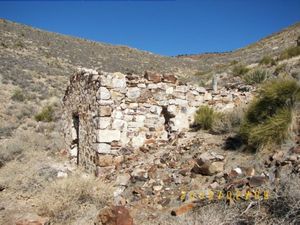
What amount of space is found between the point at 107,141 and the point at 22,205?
213 centimetres

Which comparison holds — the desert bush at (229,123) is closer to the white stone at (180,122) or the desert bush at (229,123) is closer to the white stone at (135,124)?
the white stone at (180,122)

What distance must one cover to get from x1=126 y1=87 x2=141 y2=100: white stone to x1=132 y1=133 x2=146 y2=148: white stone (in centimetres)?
88

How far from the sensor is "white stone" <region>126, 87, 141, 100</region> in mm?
7254

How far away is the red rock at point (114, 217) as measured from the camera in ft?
13.3

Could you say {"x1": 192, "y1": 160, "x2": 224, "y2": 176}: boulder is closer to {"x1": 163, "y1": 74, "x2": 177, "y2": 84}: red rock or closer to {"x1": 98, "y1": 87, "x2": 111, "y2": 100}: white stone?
{"x1": 98, "y1": 87, "x2": 111, "y2": 100}: white stone

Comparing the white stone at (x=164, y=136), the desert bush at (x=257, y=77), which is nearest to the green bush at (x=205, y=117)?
the white stone at (x=164, y=136)

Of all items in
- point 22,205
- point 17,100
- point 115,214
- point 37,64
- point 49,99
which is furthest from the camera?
point 37,64

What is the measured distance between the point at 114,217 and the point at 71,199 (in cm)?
119

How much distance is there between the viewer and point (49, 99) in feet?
58.6

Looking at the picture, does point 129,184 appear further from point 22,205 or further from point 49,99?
point 49,99

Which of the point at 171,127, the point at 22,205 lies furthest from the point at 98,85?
the point at 22,205

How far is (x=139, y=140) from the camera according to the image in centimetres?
725

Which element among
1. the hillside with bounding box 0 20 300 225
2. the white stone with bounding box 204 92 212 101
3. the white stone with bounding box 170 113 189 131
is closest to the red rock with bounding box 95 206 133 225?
the hillside with bounding box 0 20 300 225

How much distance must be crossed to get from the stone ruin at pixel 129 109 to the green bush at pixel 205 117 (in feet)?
0.89
